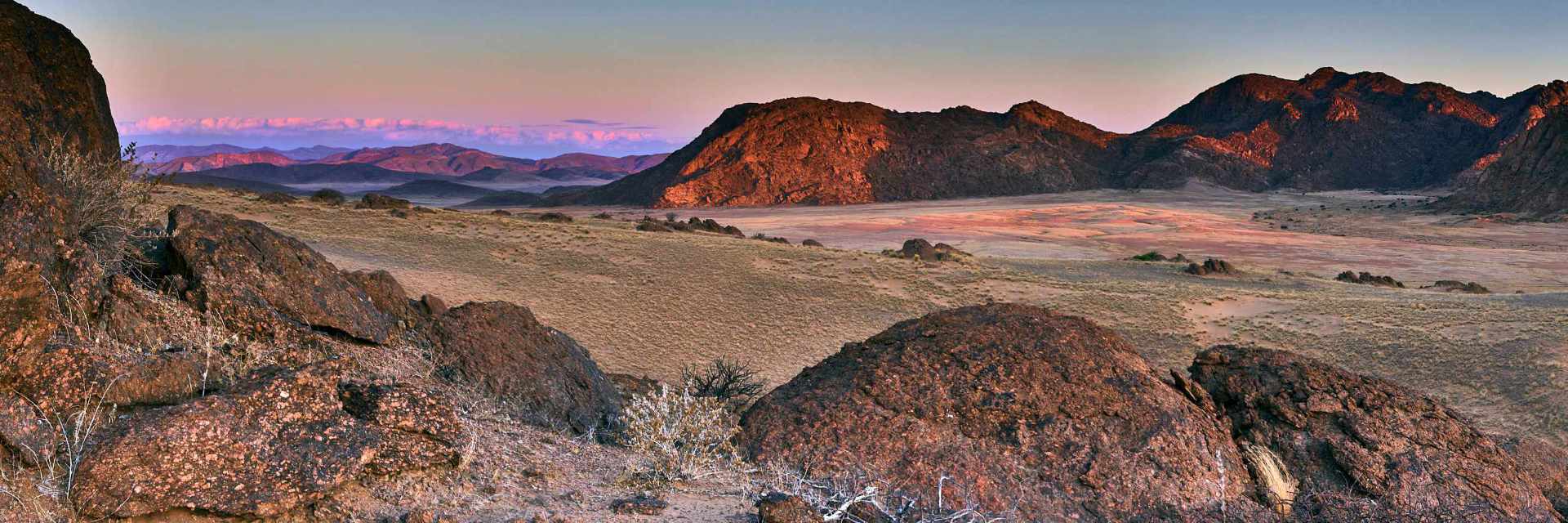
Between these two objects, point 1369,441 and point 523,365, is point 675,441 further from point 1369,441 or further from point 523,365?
point 1369,441

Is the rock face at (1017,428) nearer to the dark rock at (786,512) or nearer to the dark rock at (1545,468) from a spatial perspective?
the dark rock at (786,512)

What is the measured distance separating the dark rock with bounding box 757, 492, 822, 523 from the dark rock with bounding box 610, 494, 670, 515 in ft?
1.99

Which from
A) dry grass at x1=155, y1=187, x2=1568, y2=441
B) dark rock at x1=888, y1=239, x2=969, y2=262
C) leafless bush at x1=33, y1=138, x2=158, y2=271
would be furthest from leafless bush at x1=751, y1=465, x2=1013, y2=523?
dark rock at x1=888, y1=239, x2=969, y2=262

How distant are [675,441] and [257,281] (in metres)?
3.88

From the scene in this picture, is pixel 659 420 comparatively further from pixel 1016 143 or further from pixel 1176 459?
pixel 1016 143

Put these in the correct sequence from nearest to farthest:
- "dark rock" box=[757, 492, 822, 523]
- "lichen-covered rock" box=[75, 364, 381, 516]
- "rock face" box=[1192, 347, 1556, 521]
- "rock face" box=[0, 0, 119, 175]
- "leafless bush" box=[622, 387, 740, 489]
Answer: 1. "lichen-covered rock" box=[75, 364, 381, 516]
2. "dark rock" box=[757, 492, 822, 523]
3. "leafless bush" box=[622, 387, 740, 489]
4. "rock face" box=[1192, 347, 1556, 521]
5. "rock face" box=[0, 0, 119, 175]

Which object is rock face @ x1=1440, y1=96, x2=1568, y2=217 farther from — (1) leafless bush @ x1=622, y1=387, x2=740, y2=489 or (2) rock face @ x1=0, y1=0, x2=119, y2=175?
(2) rock face @ x1=0, y1=0, x2=119, y2=175

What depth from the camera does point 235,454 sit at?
15.0 ft

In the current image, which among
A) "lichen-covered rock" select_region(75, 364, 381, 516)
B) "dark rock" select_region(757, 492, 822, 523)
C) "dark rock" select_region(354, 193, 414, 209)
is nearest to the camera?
"lichen-covered rock" select_region(75, 364, 381, 516)

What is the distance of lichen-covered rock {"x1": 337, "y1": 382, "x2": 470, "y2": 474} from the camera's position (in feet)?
16.8

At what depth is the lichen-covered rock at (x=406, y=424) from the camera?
5.12m

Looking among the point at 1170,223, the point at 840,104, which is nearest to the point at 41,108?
the point at 1170,223

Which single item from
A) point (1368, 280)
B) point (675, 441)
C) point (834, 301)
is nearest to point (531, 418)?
point (675, 441)

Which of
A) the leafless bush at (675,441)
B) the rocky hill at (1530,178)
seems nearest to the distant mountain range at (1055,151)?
the rocky hill at (1530,178)
